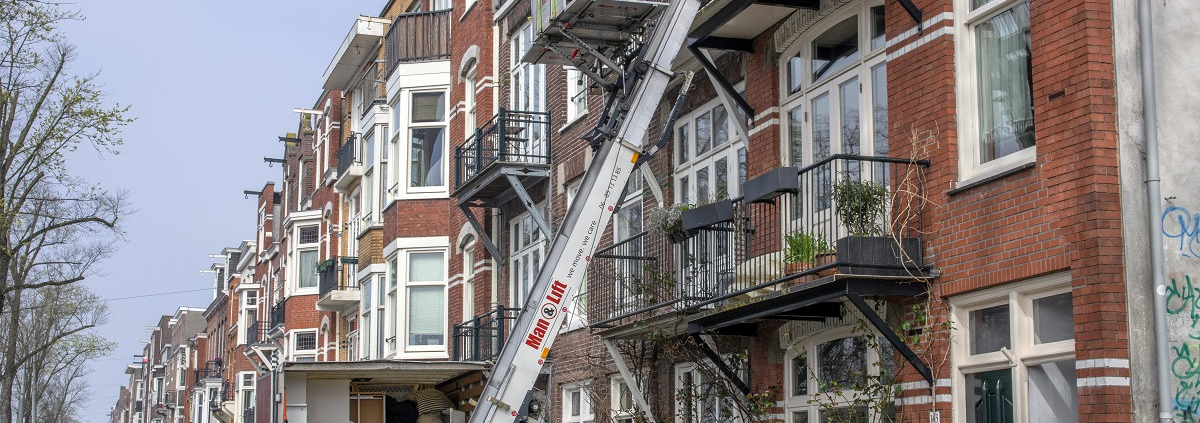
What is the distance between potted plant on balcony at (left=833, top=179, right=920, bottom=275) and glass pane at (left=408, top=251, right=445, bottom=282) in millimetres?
16785

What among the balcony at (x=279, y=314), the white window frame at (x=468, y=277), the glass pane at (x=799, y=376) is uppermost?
the balcony at (x=279, y=314)

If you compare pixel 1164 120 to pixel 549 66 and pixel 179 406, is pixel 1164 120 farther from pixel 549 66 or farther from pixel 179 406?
pixel 179 406

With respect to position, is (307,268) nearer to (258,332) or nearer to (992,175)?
(258,332)

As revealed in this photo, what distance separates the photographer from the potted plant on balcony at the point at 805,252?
12445mm

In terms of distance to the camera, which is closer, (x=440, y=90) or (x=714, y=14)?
(x=714, y=14)

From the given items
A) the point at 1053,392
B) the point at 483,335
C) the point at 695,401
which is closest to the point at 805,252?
the point at 1053,392

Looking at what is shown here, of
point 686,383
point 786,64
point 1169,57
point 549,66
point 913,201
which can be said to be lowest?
point 686,383

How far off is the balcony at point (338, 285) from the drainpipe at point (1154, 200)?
26001 millimetres

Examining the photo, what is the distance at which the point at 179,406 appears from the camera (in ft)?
279

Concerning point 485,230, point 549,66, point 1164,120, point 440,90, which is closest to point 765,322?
point 1164,120

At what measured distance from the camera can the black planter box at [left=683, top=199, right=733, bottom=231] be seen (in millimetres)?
13641

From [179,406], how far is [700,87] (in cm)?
7387

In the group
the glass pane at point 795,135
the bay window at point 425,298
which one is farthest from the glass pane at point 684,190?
the bay window at point 425,298

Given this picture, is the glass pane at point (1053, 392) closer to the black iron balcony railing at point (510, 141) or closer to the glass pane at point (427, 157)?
the black iron balcony railing at point (510, 141)
